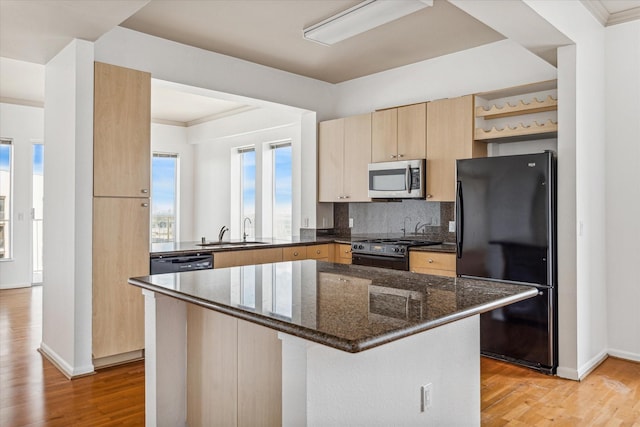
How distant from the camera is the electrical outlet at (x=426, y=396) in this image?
5.88 ft

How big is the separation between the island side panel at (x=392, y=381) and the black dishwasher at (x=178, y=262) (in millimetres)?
2585

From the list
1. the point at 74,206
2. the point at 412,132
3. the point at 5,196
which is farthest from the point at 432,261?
the point at 5,196

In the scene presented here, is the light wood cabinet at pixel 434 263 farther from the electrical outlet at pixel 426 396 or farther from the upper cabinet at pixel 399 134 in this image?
the electrical outlet at pixel 426 396

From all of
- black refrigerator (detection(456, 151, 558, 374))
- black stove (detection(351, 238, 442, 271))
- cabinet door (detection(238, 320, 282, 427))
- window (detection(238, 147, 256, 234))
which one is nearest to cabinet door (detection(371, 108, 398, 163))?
black stove (detection(351, 238, 442, 271))

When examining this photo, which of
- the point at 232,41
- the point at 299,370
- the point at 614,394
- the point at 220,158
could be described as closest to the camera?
the point at 299,370

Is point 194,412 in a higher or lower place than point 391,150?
lower

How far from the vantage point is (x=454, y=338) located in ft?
6.40

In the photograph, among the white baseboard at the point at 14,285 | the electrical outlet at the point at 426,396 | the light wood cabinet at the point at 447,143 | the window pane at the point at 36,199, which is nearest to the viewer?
the electrical outlet at the point at 426,396

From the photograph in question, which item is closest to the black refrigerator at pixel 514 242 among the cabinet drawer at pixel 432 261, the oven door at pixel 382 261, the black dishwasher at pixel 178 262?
the cabinet drawer at pixel 432 261

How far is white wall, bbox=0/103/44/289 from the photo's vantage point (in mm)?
6871

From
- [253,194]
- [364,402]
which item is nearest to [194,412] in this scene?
[364,402]

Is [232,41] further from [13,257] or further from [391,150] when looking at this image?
[13,257]

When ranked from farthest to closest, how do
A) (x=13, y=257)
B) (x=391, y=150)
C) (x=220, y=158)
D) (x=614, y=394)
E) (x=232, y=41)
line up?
(x=220, y=158), (x=13, y=257), (x=391, y=150), (x=232, y=41), (x=614, y=394)

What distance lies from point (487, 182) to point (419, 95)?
1.53m
